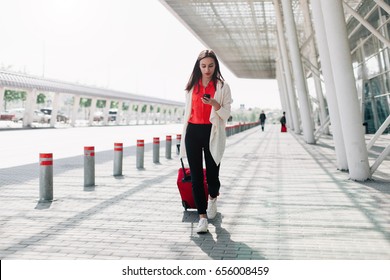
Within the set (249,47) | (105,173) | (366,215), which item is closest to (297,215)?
(366,215)

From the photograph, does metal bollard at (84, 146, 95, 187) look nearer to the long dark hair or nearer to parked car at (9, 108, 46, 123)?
the long dark hair

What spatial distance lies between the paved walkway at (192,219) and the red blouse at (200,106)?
126 cm

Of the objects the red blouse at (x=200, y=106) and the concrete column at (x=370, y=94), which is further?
the concrete column at (x=370, y=94)

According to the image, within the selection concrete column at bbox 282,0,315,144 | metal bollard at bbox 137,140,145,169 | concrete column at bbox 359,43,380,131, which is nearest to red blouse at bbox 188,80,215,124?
metal bollard at bbox 137,140,145,169

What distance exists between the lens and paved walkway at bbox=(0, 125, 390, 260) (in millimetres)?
4332

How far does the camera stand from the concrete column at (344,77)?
28.3 ft

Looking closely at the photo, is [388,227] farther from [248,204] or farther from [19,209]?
[19,209]

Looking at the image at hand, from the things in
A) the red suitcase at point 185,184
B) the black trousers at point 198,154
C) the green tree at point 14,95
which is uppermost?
the green tree at point 14,95

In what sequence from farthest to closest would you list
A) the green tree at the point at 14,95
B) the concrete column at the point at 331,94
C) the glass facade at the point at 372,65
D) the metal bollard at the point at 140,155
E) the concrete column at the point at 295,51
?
the green tree at the point at 14,95 → the glass facade at the point at 372,65 → the concrete column at the point at 295,51 → the metal bollard at the point at 140,155 → the concrete column at the point at 331,94

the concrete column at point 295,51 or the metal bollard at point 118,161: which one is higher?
the concrete column at point 295,51

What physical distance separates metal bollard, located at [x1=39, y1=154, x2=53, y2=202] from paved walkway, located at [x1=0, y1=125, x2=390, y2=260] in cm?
22

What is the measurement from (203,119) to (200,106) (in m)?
0.15

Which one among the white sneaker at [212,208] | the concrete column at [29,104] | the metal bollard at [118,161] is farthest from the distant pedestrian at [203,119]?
the concrete column at [29,104]

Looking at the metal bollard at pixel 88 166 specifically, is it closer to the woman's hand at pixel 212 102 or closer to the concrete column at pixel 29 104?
the woman's hand at pixel 212 102
